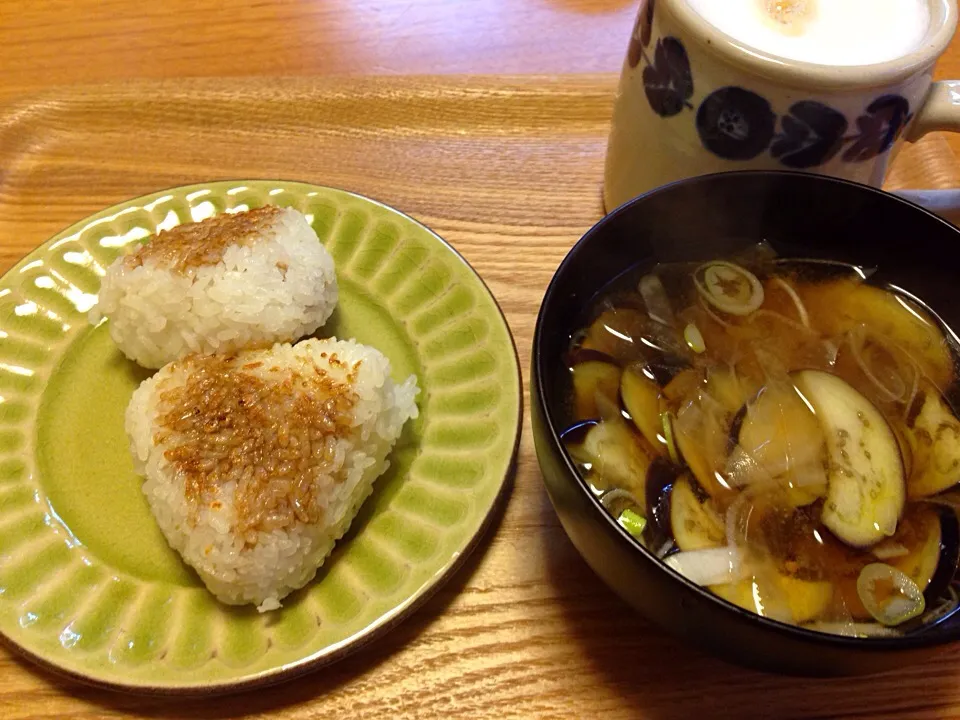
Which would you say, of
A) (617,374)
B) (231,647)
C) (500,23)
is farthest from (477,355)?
(500,23)

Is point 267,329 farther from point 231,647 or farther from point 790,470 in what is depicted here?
point 790,470

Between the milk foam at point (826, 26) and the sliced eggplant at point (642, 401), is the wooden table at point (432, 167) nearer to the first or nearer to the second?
the sliced eggplant at point (642, 401)

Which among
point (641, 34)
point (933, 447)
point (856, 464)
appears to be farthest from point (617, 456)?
point (641, 34)

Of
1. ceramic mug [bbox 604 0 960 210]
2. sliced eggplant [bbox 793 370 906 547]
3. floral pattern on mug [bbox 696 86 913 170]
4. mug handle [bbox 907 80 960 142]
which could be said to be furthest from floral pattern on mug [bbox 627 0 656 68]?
sliced eggplant [bbox 793 370 906 547]

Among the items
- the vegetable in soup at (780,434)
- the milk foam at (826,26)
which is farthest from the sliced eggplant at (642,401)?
the milk foam at (826,26)

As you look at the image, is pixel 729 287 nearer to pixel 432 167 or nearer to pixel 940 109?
pixel 940 109

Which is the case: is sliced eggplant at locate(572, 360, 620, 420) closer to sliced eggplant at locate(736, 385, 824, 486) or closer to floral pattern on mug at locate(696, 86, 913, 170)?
sliced eggplant at locate(736, 385, 824, 486)
